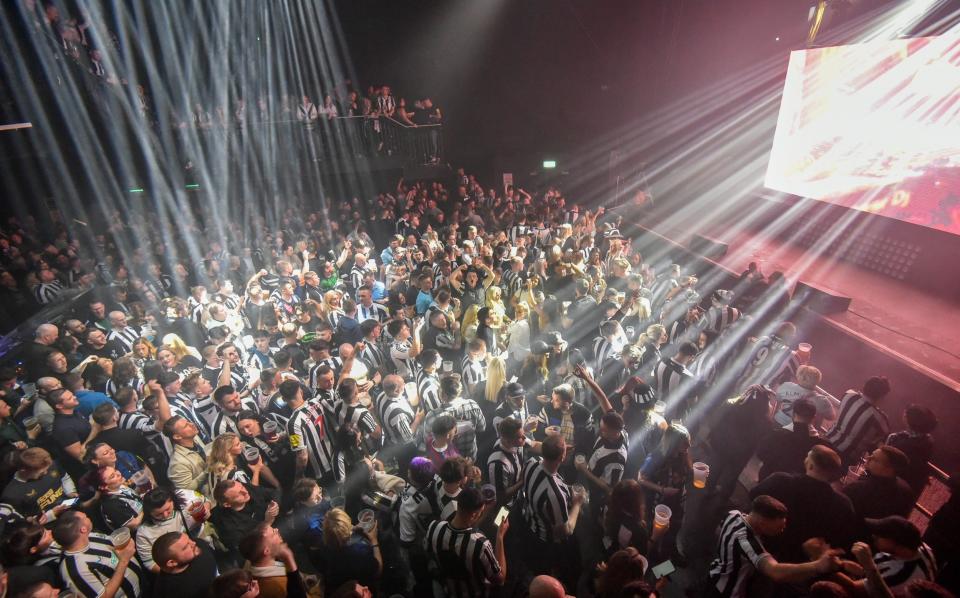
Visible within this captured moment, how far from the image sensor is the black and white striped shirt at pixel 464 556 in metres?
2.30

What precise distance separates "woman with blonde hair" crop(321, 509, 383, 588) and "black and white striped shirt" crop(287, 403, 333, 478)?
3.55 feet

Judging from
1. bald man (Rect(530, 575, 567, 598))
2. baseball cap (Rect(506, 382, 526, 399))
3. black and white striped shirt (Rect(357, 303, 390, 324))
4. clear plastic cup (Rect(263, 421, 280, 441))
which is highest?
bald man (Rect(530, 575, 567, 598))

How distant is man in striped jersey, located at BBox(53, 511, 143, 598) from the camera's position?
2336mm

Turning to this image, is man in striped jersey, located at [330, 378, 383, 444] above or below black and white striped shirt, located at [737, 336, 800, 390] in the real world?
above

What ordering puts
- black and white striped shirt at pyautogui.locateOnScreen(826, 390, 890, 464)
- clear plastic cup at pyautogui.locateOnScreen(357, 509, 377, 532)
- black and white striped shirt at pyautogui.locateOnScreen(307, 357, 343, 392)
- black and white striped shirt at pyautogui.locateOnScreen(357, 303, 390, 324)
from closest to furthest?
clear plastic cup at pyautogui.locateOnScreen(357, 509, 377, 532) → black and white striped shirt at pyautogui.locateOnScreen(826, 390, 890, 464) → black and white striped shirt at pyautogui.locateOnScreen(307, 357, 343, 392) → black and white striped shirt at pyautogui.locateOnScreen(357, 303, 390, 324)

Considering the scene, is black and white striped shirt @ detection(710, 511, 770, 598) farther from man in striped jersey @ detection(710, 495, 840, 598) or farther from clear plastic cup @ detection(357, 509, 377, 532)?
clear plastic cup @ detection(357, 509, 377, 532)

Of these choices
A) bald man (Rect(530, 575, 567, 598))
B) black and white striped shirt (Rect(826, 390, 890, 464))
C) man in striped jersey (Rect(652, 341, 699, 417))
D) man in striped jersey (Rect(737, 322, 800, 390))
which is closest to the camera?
bald man (Rect(530, 575, 567, 598))

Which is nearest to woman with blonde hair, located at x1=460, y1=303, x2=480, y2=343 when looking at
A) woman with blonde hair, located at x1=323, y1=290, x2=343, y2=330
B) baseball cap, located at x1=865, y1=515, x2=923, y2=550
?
woman with blonde hair, located at x1=323, y1=290, x2=343, y2=330

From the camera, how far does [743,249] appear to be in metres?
9.85

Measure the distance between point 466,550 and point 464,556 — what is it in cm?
4

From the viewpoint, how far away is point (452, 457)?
2.59 metres

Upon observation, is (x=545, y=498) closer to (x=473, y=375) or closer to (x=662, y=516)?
(x=662, y=516)

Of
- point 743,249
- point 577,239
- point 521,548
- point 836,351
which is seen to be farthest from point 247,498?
point 743,249

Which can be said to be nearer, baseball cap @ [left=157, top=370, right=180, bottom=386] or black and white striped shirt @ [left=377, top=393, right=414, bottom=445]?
black and white striped shirt @ [left=377, top=393, right=414, bottom=445]
